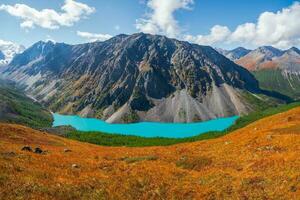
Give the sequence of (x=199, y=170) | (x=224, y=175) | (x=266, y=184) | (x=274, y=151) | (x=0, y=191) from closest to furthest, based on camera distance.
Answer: (x=0, y=191) < (x=266, y=184) < (x=224, y=175) < (x=199, y=170) < (x=274, y=151)

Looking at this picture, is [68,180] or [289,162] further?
[289,162]

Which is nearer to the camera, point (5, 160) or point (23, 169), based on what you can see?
point (23, 169)

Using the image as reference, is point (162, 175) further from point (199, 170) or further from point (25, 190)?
point (25, 190)

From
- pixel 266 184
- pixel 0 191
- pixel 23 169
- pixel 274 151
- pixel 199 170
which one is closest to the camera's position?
pixel 0 191

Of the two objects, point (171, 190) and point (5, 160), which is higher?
point (5, 160)

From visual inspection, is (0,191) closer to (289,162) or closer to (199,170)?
(199,170)

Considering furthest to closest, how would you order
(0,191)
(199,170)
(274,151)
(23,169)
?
(274,151) < (199,170) < (23,169) < (0,191)

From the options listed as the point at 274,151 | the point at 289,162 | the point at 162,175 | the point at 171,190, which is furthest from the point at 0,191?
the point at 274,151

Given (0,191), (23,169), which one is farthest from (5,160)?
(0,191)

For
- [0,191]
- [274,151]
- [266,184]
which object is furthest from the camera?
[274,151]
